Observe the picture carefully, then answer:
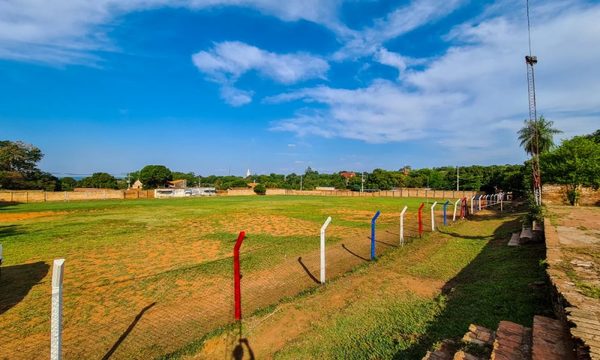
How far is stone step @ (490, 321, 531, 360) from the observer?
3045 mm

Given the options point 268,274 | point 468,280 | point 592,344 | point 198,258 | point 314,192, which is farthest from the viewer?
point 314,192

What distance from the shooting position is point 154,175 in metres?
87.0

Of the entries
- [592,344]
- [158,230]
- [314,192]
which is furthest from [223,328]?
[314,192]

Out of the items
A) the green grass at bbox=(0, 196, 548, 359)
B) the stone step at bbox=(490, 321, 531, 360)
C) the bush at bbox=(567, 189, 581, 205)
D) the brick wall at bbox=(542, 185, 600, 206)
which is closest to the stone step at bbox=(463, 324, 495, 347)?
the stone step at bbox=(490, 321, 531, 360)

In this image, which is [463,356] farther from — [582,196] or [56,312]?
[582,196]

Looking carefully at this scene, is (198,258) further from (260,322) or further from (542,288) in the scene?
(542,288)

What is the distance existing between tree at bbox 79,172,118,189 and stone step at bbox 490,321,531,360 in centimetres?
11030

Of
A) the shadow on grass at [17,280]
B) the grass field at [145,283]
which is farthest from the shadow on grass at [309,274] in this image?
the shadow on grass at [17,280]

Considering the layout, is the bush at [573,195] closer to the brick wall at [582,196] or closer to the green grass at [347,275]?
the brick wall at [582,196]

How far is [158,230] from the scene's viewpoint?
15625mm

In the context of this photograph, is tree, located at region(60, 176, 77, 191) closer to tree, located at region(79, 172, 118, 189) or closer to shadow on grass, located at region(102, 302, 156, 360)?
tree, located at region(79, 172, 118, 189)

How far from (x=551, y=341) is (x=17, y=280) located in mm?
10503

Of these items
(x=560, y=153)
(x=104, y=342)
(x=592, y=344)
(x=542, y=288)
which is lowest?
(x=104, y=342)

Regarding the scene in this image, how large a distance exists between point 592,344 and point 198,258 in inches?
358
